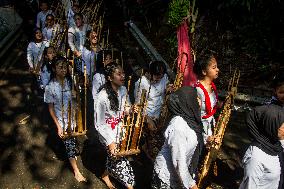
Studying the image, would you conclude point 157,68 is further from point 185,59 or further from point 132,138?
point 185,59

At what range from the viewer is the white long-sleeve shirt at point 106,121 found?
4371mm

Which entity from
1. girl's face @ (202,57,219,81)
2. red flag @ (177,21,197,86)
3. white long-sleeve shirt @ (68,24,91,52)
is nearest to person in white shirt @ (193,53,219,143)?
girl's face @ (202,57,219,81)

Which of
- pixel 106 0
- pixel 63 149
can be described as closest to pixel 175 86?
pixel 63 149

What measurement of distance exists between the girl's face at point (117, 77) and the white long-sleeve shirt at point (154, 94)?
61cm

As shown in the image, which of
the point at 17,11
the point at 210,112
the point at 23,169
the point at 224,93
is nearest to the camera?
the point at 210,112

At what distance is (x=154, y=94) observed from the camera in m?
5.20

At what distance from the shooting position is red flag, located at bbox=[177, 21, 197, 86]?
6408mm

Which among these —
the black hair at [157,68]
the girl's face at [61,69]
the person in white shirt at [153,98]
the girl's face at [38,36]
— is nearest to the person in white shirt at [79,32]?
the girl's face at [38,36]

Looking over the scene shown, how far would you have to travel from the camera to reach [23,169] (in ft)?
17.5

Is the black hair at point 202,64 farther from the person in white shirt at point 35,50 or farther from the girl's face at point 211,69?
the person in white shirt at point 35,50

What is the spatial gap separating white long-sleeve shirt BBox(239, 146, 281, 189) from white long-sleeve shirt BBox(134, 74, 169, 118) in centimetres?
183

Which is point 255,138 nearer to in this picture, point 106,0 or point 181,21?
point 181,21

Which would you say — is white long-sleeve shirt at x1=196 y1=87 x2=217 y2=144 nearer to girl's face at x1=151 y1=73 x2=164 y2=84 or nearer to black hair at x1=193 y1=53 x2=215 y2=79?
black hair at x1=193 y1=53 x2=215 y2=79

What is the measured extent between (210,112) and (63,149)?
251 cm
